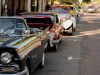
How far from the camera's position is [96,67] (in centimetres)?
937

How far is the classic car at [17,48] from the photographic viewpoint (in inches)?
232

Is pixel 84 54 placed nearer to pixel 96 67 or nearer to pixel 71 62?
pixel 71 62

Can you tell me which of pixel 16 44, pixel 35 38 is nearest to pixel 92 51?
pixel 35 38

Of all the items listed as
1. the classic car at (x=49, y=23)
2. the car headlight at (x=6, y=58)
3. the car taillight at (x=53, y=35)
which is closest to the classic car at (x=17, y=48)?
the car headlight at (x=6, y=58)

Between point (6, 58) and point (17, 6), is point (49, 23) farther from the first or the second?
point (17, 6)

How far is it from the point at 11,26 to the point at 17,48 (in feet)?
7.16

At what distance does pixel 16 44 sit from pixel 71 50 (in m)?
6.73

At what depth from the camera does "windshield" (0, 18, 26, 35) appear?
787 cm

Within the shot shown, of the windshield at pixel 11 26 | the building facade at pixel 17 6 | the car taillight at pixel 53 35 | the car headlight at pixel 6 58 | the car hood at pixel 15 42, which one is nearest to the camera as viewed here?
the car headlight at pixel 6 58

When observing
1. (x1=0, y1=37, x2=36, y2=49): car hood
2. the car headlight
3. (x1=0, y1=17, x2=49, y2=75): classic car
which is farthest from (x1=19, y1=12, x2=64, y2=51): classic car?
the car headlight

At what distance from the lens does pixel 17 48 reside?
6020 millimetres

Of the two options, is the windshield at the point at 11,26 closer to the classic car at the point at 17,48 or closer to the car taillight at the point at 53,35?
the classic car at the point at 17,48

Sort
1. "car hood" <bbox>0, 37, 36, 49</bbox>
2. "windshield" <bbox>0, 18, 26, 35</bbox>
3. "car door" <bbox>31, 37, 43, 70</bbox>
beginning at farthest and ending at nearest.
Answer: "windshield" <bbox>0, 18, 26, 35</bbox> < "car door" <bbox>31, 37, 43, 70</bbox> < "car hood" <bbox>0, 37, 36, 49</bbox>

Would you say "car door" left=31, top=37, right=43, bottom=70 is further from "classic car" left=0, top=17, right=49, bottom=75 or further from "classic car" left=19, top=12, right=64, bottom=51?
"classic car" left=19, top=12, right=64, bottom=51
